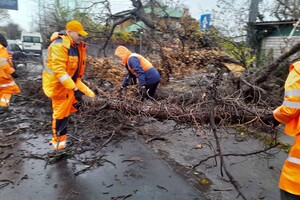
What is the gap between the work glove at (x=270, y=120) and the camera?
237 centimetres

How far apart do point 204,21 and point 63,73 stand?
507 centimetres

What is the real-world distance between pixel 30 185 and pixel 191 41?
5.66 meters

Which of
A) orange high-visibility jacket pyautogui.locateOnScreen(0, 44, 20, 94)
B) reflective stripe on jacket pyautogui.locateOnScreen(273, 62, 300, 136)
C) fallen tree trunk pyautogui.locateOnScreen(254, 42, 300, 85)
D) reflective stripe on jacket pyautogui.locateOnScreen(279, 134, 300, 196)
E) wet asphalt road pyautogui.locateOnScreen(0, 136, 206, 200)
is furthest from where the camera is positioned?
orange high-visibility jacket pyautogui.locateOnScreen(0, 44, 20, 94)

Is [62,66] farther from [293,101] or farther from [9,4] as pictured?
[9,4]

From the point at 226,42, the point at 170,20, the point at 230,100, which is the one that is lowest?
the point at 230,100

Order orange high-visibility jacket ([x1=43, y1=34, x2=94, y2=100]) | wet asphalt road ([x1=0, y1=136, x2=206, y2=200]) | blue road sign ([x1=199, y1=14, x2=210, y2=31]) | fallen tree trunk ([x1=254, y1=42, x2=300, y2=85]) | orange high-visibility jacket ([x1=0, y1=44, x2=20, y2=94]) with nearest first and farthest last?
wet asphalt road ([x1=0, y1=136, x2=206, y2=200]) → orange high-visibility jacket ([x1=43, y1=34, x2=94, y2=100]) → fallen tree trunk ([x1=254, y1=42, x2=300, y2=85]) → orange high-visibility jacket ([x1=0, y1=44, x2=20, y2=94]) → blue road sign ([x1=199, y1=14, x2=210, y2=31])

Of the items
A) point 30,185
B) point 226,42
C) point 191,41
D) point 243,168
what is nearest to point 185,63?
point 191,41

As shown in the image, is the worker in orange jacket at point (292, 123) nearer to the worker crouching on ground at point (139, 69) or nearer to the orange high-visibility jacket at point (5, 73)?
the worker crouching on ground at point (139, 69)

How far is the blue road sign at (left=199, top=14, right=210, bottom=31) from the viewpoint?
709cm

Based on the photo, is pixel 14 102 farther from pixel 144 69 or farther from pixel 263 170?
pixel 263 170

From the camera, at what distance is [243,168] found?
3.59 metres

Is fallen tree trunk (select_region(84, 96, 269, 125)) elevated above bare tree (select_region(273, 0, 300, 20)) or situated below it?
below

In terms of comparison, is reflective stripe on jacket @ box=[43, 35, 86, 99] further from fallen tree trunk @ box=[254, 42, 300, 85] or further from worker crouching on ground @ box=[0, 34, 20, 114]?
fallen tree trunk @ box=[254, 42, 300, 85]

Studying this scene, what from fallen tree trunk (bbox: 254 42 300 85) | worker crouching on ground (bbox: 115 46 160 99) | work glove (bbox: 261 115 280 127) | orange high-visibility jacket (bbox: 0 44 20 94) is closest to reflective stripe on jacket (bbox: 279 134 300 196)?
work glove (bbox: 261 115 280 127)
